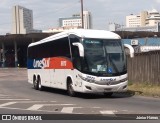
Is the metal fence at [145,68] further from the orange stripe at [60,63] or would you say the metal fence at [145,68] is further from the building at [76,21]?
the building at [76,21]

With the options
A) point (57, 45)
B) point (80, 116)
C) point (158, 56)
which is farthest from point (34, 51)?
point (80, 116)

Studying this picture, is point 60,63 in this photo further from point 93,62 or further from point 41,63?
point 41,63

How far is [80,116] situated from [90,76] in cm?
780

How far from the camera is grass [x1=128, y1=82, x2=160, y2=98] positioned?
23.9 meters

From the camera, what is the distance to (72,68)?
76.8ft

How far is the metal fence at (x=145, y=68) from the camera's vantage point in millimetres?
27781

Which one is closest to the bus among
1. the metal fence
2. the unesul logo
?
the unesul logo

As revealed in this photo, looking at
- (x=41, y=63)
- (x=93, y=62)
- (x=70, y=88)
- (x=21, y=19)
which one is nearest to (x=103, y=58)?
(x=93, y=62)

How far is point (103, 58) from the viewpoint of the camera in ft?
73.7

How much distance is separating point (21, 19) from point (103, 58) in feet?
267

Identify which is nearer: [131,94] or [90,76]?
[90,76]

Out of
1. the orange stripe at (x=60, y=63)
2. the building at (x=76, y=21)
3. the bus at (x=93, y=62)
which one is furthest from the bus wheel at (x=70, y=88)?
the building at (x=76, y=21)

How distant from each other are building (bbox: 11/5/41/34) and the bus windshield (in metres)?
75.7

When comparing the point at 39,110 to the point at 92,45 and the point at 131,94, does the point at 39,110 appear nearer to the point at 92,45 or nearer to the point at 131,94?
the point at 92,45
